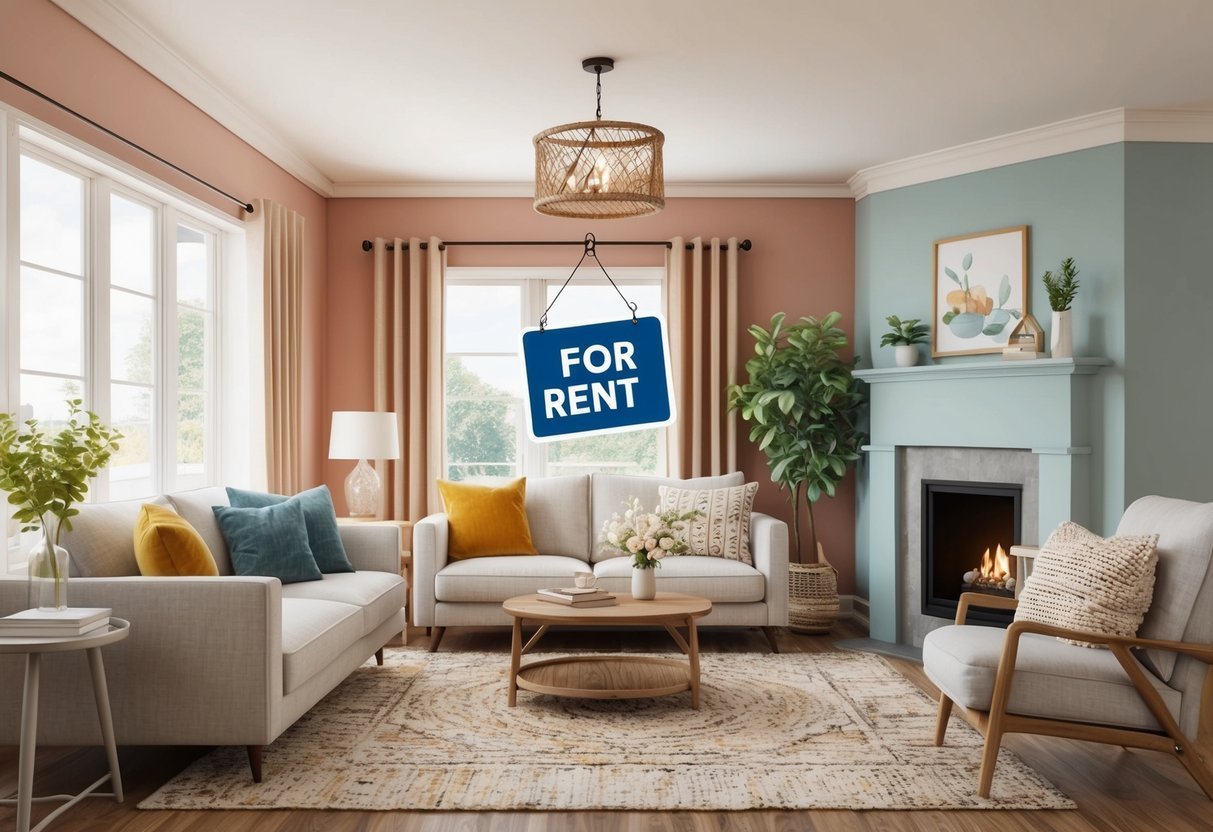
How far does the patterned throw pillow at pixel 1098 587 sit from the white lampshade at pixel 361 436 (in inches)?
134

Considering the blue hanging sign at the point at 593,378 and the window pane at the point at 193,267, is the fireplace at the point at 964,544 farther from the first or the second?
the window pane at the point at 193,267

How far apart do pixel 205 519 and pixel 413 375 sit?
2231mm

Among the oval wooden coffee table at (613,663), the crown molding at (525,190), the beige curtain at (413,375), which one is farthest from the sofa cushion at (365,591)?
the crown molding at (525,190)

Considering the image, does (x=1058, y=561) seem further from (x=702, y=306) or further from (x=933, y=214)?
(x=702, y=306)

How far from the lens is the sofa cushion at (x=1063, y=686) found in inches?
115

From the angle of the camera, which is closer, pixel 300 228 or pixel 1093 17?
pixel 1093 17

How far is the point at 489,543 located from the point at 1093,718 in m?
3.13

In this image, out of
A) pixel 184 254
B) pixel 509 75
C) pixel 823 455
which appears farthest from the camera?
pixel 823 455

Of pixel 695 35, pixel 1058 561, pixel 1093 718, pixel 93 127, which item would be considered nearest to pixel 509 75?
pixel 695 35

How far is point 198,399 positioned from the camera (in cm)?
472

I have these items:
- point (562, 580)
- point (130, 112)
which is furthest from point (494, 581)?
point (130, 112)

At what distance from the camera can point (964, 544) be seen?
5.33 m

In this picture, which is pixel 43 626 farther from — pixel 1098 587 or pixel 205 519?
pixel 1098 587

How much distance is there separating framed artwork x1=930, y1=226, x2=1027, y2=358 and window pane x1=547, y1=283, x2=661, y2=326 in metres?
1.75
